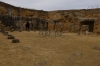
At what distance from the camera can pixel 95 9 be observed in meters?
28.0

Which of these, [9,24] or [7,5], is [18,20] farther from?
[7,5]

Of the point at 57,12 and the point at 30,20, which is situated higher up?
the point at 57,12

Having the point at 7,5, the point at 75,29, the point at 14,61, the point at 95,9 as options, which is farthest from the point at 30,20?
the point at 14,61

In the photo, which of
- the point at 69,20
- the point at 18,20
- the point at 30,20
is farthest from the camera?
the point at 69,20

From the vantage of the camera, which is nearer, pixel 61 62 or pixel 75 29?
pixel 61 62

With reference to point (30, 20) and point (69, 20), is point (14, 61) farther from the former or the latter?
point (69, 20)

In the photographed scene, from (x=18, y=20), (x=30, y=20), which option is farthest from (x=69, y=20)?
(x=18, y=20)

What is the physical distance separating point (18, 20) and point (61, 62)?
1783cm

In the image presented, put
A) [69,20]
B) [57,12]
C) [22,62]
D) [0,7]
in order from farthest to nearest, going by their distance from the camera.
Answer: [57,12] → [69,20] → [0,7] → [22,62]

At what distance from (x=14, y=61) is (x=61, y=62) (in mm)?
1697

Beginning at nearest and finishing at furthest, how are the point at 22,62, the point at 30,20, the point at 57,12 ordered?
the point at 22,62, the point at 30,20, the point at 57,12

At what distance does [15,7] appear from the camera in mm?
28578

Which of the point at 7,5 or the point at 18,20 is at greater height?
the point at 7,5

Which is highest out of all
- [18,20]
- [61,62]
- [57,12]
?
[57,12]
